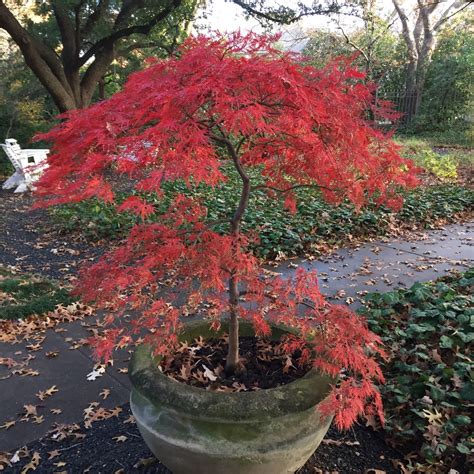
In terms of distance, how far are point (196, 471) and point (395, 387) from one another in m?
1.46

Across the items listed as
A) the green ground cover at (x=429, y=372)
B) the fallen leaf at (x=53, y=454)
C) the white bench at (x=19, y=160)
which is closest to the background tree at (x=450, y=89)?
the white bench at (x=19, y=160)

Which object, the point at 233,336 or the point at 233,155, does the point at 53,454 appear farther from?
the point at 233,155

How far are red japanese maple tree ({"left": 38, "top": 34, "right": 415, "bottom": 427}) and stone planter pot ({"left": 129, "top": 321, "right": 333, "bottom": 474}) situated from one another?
15cm

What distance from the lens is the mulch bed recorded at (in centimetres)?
227

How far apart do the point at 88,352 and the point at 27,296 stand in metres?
1.23

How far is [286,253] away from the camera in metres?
5.24

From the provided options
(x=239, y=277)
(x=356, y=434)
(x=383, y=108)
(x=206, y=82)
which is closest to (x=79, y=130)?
(x=206, y=82)

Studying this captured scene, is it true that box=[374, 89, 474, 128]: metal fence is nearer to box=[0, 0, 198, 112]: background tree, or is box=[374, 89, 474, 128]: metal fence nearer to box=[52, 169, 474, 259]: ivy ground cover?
box=[0, 0, 198, 112]: background tree

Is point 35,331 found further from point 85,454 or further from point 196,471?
point 196,471

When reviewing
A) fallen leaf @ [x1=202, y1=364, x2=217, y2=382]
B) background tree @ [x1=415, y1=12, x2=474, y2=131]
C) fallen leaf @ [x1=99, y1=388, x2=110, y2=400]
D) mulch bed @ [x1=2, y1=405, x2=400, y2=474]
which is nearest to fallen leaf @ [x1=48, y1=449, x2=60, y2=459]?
mulch bed @ [x1=2, y1=405, x2=400, y2=474]

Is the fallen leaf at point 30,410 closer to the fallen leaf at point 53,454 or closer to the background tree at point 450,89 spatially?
the fallen leaf at point 53,454

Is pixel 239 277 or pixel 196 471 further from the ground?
pixel 239 277

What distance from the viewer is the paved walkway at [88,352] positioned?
2672 millimetres

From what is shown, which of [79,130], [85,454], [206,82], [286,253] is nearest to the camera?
[206,82]
